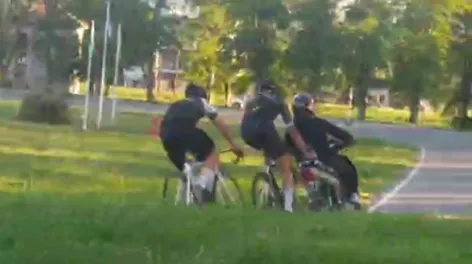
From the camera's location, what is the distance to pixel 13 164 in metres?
20.2

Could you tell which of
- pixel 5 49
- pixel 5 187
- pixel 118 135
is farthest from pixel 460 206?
pixel 5 49

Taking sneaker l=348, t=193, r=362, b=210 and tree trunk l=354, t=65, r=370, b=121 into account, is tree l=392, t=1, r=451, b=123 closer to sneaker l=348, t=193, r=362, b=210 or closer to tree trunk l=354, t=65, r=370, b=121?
tree trunk l=354, t=65, r=370, b=121

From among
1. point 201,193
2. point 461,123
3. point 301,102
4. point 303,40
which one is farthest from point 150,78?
point 201,193

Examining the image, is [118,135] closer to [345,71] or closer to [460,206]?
[460,206]

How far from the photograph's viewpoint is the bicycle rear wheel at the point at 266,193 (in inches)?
526

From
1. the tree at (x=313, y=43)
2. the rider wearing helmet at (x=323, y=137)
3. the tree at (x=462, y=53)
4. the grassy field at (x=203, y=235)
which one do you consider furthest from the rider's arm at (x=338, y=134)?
the tree at (x=462, y=53)

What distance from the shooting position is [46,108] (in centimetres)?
3547

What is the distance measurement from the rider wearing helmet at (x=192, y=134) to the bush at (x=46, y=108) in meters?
22.6

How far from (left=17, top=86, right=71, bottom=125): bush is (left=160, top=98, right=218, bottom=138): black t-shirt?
22664 mm

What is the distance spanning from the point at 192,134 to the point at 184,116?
0.64ft

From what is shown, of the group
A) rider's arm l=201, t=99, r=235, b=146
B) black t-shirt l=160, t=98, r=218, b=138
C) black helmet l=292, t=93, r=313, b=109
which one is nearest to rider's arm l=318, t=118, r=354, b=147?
black helmet l=292, t=93, r=313, b=109

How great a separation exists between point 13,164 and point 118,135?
12.1 metres

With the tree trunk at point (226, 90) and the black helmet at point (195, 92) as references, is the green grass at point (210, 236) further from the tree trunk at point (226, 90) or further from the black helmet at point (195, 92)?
the tree trunk at point (226, 90)

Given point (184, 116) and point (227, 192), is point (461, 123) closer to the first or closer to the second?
point (227, 192)
